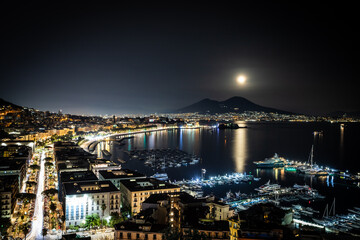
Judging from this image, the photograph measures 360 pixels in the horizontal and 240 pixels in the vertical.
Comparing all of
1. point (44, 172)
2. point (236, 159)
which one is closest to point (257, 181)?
point (236, 159)

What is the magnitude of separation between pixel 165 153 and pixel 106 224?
71.0 ft

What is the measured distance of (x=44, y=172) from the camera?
19781mm

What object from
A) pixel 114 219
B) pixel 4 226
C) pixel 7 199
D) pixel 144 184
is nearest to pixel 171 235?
pixel 114 219

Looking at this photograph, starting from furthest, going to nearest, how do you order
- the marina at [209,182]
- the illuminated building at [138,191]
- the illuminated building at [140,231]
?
the marina at [209,182] → the illuminated building at [138,191] → the illuminated building at [140,231]

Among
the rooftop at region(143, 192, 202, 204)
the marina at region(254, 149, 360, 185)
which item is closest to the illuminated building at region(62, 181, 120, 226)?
the rooftop at region(143, 192, 202, 204)

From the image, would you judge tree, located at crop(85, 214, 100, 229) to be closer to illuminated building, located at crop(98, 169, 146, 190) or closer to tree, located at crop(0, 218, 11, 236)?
tree, located at crop(0, 218, 11, 236)

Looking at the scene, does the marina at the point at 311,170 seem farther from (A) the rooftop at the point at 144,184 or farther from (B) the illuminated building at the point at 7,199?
(B) the illuminated building at the point at 7,199

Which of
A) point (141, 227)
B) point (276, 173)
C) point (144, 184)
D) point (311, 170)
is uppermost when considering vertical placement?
point (141, 227)

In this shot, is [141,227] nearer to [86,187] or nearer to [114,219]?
[114,219]

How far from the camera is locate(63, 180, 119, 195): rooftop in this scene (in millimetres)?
12091

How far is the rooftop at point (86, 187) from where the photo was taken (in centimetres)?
1209

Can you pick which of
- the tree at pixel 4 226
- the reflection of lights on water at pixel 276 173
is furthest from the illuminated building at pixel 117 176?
the reflection of lights on water at pixel 276 173

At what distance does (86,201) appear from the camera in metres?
11.8

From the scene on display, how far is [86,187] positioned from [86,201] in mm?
1175
